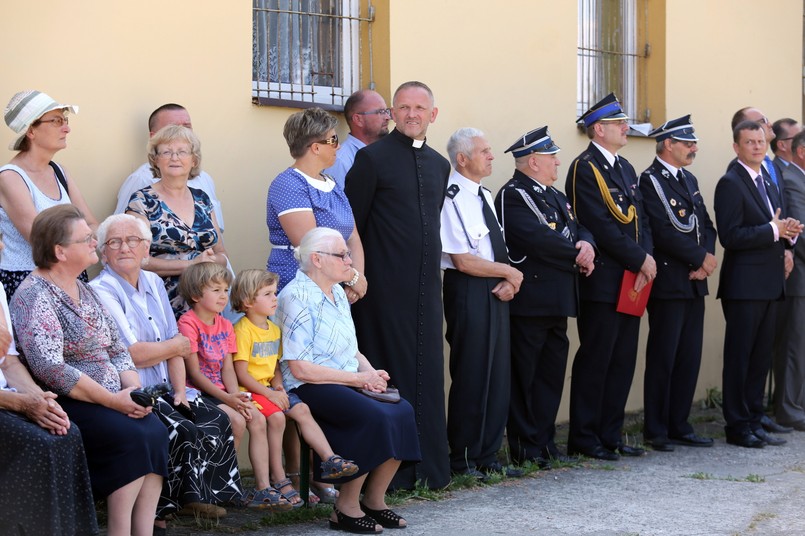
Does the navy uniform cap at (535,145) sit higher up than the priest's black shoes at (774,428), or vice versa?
the navy uniform cap at (535,145)

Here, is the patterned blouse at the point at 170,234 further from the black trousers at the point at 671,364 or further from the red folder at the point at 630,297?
the black trousers at the point at 671,364

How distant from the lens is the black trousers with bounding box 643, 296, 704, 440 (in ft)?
26.4

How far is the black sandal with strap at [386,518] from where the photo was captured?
567 centimetres

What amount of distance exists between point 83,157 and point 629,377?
12.1ft

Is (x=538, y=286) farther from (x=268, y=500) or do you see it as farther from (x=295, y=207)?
(x=268, y=500)

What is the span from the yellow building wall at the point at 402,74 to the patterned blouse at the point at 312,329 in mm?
1187

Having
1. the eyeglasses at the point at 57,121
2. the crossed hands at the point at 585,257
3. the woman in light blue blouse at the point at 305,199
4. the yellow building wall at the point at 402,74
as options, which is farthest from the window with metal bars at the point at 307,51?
the crossed hands at the point at 585,257

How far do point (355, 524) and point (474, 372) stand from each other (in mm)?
1618

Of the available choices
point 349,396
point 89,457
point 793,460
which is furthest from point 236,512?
point 793,460

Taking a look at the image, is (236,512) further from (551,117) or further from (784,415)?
(784,415)

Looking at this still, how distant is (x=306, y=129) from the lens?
6.20m

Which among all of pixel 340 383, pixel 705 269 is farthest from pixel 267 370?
pixel 705 269

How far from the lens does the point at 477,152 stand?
707cm

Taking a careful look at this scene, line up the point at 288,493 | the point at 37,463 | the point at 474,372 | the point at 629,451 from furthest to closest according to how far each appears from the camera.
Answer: the point at 629,451, the point at 474,372, the point at 288,493, the point at 37,463
